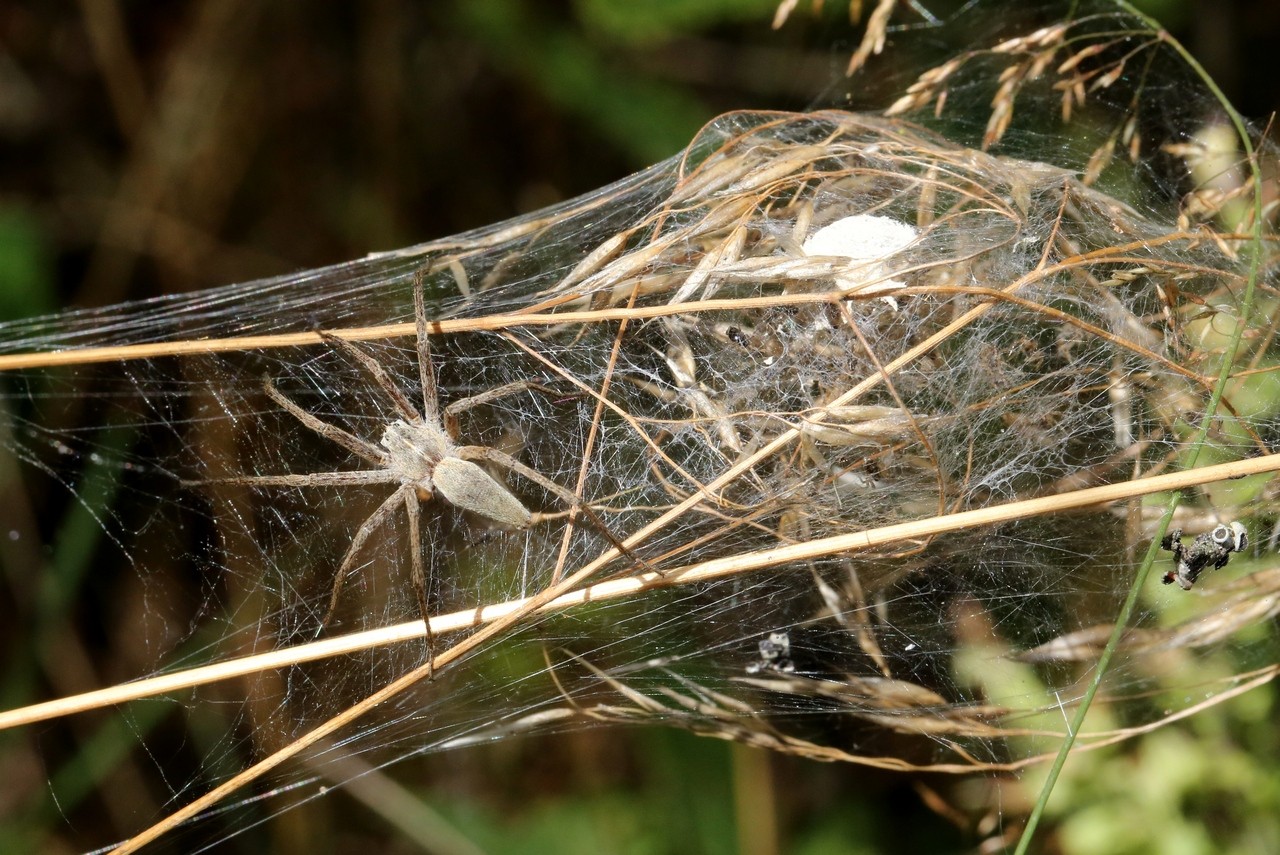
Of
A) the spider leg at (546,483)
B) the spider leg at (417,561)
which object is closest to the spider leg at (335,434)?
the spider leg at (417,561)

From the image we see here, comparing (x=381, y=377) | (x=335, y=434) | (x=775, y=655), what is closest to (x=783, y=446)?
(x=775, y=655)

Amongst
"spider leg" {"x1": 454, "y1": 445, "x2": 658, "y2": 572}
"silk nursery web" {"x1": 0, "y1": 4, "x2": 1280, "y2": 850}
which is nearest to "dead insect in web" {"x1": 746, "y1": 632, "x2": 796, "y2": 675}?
"silk nursery web" {"x1": 0, "y1": 4, "x2": 1280, "y2": 850}

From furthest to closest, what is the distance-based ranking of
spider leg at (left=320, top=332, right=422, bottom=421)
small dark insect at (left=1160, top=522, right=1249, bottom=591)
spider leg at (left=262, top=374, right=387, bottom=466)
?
spider leg at (left=262, top=374, right=387, bottom=466) → spider leg at (left=320, top=332, right=422, bottom=421) → small dark insect at (left=1160, top=522, right=1249, bottom=591)

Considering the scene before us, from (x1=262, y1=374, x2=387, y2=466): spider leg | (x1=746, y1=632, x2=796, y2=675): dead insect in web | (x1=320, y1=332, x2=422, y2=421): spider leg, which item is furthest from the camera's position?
(x1=262, y1=374, x2=387, y2=466): spider leg

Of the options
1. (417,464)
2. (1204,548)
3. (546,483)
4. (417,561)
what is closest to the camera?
(1204,548)

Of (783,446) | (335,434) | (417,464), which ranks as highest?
(335,434)

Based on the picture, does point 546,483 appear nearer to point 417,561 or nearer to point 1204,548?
point 417,561

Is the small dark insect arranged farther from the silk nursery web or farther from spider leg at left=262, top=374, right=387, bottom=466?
spider leg at left=262, top=374, right=387, bottom=466

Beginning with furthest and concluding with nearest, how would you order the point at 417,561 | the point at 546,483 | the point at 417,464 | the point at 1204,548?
the point at 417,464, the point at 417,561, the point at 546,483, the point at 1204,548
